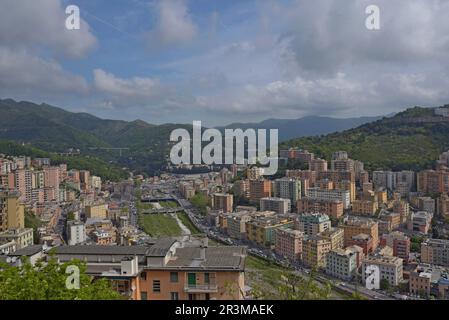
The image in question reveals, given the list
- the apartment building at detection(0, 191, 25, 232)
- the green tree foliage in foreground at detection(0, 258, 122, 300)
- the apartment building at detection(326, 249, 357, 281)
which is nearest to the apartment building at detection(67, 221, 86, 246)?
the apartment building at detection(0, 191, 25, 232)

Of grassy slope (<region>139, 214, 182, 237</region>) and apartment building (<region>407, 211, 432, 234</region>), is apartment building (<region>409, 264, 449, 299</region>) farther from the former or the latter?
grassy slope (<region>139, 214, 182, 237</region>)

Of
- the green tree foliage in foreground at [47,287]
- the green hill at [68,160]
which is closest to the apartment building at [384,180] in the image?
the green hill at [68,160]

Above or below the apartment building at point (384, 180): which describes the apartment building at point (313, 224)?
below

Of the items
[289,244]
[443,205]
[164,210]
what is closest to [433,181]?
[443,205]

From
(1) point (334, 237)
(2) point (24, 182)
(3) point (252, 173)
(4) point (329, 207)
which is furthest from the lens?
(3) point (252, 173)

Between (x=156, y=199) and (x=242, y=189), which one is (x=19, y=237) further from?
(x=156, y=199)

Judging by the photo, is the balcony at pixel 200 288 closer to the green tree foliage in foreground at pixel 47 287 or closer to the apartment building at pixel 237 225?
the green tree foliage in foreground at pixel 47 287
